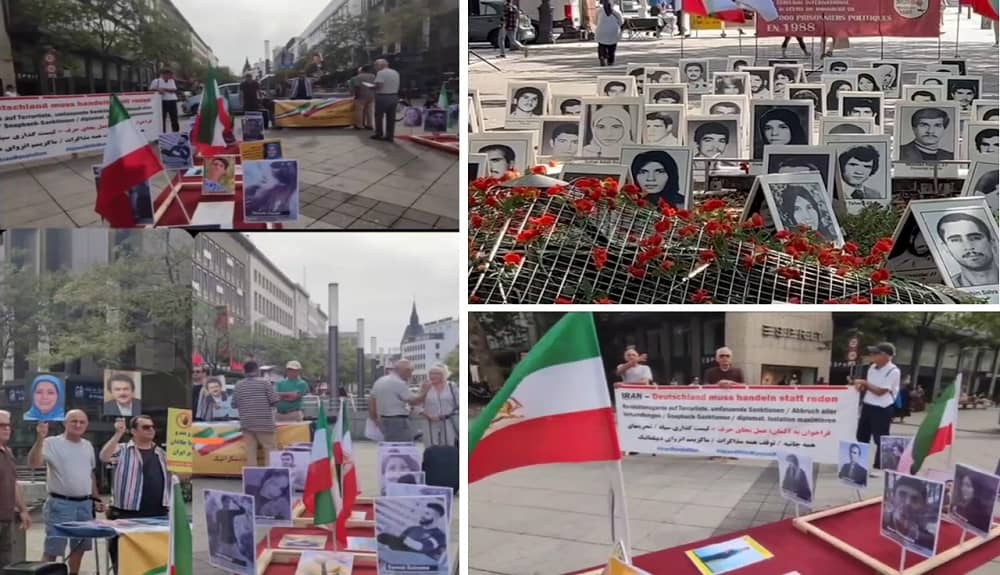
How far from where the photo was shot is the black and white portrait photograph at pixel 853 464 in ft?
8.18

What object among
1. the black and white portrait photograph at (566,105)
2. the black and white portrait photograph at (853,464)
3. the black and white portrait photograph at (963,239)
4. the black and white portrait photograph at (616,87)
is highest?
the black and white portrait photograph at (616,87)

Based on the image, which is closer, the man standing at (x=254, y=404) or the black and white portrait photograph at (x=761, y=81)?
the man standing at (x=254, y=404)

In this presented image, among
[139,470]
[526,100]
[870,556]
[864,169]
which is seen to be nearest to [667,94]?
[526,100]

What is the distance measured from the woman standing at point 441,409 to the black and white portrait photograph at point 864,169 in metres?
2.41

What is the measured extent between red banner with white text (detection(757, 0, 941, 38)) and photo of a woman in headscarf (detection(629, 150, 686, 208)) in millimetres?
4788

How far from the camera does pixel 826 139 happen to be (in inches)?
193

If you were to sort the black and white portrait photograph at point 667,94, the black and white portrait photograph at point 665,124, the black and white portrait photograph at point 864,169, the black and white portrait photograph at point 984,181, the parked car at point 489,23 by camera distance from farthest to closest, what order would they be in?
the parked car at point 489,23, the black and white portrait photograph at point 667,94, the black and white portrait photograph at point 665,124, the black and white portrait photograph at point 864,169, the black and white portrait photograph at point 984,181

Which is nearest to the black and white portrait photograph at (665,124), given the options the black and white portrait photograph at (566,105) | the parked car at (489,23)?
the black and white portrait photograph at (566,105)

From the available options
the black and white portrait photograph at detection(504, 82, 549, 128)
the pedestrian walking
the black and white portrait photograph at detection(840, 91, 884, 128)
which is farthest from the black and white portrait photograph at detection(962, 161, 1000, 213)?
the pedestrian walking

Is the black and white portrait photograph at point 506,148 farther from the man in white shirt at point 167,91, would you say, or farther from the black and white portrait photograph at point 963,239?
the man in white shirt at point 167,91

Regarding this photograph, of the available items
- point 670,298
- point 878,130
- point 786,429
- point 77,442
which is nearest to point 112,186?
point 77,442

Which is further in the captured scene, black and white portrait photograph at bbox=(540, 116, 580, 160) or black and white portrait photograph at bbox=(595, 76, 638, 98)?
black and white portrait photograph at bbox=(595, 76, 638, 98)

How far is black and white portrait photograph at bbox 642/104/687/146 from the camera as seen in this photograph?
541 centimetres

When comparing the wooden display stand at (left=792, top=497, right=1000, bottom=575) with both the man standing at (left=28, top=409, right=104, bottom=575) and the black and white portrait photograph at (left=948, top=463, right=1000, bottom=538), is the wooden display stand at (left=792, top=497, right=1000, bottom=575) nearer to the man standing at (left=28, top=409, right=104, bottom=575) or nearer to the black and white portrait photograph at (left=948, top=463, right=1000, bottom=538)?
the black and white portrait photograph at (left=948, top=463, right=1000, bottom=538)
